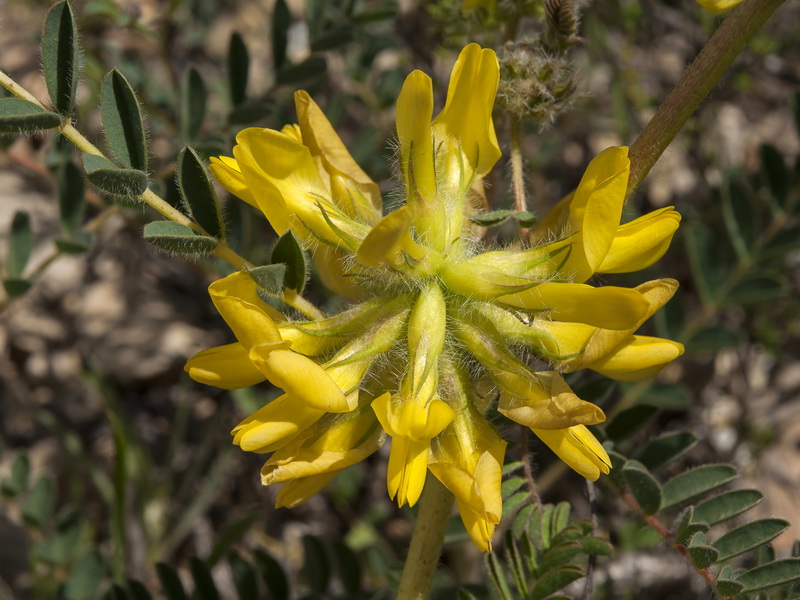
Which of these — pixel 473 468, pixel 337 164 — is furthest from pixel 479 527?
pixel 337 164

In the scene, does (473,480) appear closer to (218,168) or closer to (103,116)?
(218,168)

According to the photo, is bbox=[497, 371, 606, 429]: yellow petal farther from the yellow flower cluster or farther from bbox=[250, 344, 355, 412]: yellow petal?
bbox=[250, 344, 355, 412]: yellow petal

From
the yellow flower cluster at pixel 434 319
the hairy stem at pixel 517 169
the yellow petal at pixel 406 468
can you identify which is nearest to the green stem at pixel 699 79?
the yellow flower cluster at pixel 434 319

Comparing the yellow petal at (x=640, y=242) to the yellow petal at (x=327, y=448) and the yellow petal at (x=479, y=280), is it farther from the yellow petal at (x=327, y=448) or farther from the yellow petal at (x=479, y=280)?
the yellow petal at (x=327, y=448)

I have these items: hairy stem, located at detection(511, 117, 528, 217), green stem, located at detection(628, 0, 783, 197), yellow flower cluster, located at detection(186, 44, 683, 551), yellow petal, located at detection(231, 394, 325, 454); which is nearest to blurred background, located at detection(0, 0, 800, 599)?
hairy stem, located at detection(511, 117, 528, 217)

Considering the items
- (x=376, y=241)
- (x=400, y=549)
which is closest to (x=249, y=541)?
(x=400, y=549)

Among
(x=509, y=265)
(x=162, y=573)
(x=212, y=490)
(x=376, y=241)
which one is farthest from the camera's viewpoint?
(x=212, y=490)
